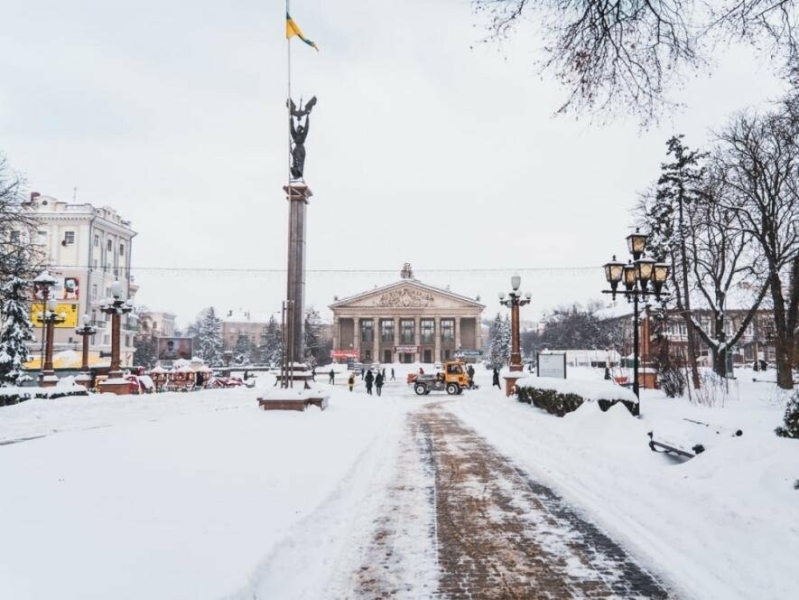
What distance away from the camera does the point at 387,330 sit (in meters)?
114

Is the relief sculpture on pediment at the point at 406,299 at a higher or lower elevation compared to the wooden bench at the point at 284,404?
higher

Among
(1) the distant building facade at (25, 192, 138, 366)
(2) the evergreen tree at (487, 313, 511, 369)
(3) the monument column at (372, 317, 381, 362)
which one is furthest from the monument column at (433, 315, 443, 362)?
(1) the distant building facade at (25, 192, 138, 366)

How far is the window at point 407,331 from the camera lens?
373 feet

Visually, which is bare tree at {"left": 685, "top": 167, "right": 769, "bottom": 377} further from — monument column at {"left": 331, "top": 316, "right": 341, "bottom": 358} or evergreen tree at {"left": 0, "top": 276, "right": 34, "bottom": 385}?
monument column at {"left": 331, "top": 316, "right": 341, "bottom": 358}

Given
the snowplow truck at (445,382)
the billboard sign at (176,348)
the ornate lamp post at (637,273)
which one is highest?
the ornate lamp post at (637,273)

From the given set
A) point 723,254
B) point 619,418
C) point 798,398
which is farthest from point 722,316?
point 798,398

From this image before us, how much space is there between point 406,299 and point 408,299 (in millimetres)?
375

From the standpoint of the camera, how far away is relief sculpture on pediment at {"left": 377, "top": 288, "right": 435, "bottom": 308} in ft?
362

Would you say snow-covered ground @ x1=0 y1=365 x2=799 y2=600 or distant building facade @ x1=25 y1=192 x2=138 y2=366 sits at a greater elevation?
distant building facade @ x1=25 y1=192 x2=138 y2=366

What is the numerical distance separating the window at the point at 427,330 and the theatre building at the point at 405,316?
25.9 inches

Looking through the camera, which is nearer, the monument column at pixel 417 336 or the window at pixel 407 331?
the monument column at pixel 417 336

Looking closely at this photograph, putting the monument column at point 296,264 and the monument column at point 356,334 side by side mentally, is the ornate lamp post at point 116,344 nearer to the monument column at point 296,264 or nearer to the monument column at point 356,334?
the monument column at point 296,264

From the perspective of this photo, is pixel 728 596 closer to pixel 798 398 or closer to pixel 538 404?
pixel 798 398

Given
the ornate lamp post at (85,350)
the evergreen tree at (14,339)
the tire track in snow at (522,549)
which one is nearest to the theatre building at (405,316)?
the evergreen tree at (14,339)
